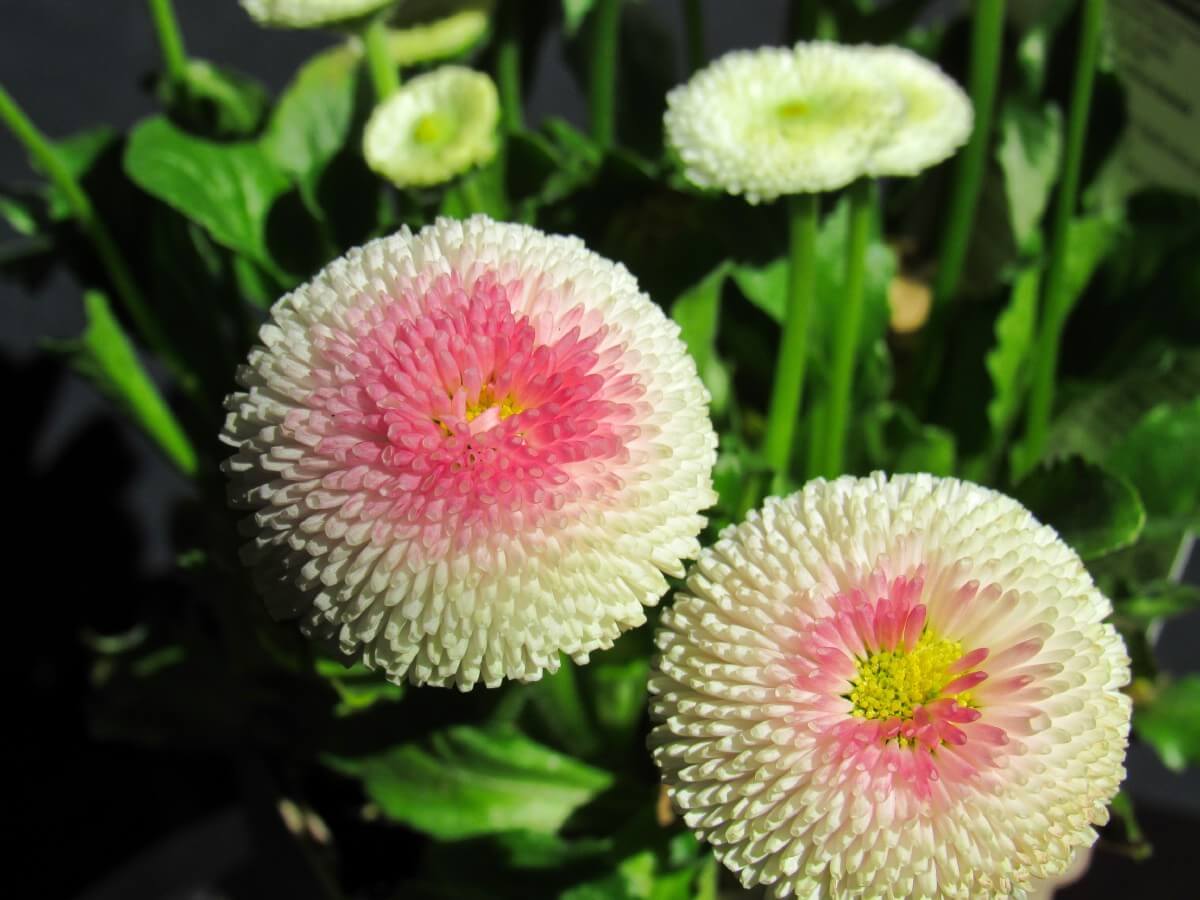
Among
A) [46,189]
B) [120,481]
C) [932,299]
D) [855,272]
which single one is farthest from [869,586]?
[120,481]

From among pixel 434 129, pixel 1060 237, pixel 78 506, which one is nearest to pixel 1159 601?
pixel 1060 237

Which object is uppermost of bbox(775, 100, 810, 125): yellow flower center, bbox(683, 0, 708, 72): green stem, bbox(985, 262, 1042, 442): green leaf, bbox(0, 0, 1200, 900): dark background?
bbox(775, 100, 810, 125): yellow flower center

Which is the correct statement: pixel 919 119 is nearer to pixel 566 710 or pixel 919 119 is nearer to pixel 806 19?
pixel 806 19

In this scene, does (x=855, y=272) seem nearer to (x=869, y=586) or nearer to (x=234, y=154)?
(x=869, y=586)

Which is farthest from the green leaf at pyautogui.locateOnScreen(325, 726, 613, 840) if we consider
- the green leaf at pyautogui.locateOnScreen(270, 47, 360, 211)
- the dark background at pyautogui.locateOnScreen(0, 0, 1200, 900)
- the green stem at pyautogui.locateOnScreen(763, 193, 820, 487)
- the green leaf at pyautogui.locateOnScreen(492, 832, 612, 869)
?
the dark background at pyautogui.locateOnScreen(0, 0, 1200, 900)

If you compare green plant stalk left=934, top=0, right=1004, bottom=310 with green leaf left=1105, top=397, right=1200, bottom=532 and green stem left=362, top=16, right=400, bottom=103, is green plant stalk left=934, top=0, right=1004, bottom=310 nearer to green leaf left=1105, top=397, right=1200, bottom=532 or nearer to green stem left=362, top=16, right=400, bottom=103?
green leaf left=1105, top=397, right=1200, bottom=532
